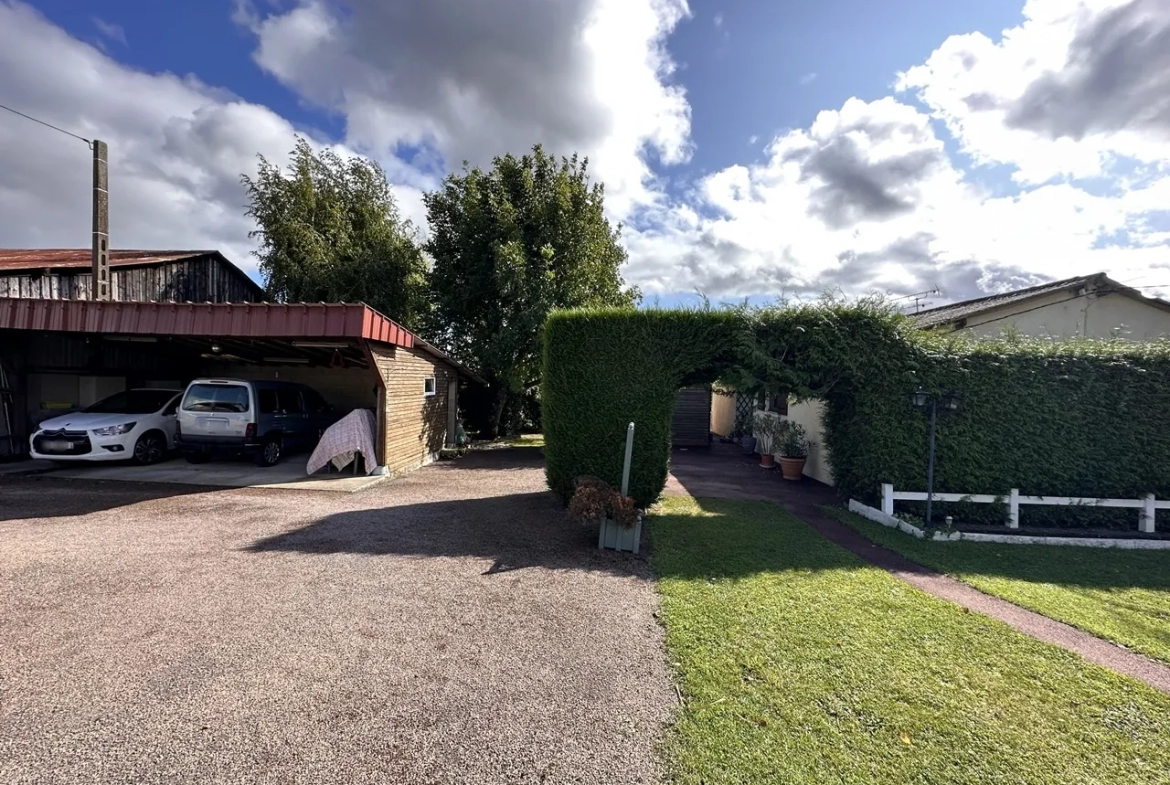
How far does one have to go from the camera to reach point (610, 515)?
5.66 metres

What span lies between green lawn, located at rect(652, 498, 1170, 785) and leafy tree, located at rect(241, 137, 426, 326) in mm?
14819

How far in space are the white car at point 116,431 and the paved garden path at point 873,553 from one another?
34.4ft

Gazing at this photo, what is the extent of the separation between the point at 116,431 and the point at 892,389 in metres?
13.8

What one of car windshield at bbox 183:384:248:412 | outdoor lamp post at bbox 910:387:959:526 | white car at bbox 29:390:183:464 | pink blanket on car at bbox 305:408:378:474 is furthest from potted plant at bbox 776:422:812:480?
white car at bbox 29:390:183:464

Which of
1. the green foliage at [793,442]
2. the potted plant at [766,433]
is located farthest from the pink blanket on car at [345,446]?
the potted plant at [766,433]

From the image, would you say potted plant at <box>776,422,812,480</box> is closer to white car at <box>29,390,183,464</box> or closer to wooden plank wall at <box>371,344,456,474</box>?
wooden plank wall at <box>371,344,456,474</box>

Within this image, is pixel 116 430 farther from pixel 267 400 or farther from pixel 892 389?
pixel 892 389

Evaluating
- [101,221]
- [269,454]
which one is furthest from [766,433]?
[101,221]

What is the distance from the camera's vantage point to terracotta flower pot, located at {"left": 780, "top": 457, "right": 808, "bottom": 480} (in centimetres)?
1120

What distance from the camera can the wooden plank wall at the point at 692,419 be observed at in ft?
54.7

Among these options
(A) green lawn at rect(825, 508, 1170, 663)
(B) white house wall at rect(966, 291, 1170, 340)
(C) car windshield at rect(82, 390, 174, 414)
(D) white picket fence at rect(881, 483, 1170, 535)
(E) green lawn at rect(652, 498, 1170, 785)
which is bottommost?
(A) green lawn at rect(825, 508, 1170, 663)

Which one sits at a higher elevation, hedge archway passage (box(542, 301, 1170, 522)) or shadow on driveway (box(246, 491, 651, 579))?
hedge archway passage (box(542, 301, 1170, 522))

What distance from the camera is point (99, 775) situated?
85.9 inches

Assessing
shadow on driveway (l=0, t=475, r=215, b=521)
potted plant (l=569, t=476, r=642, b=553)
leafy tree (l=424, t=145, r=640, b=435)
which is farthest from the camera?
leafy tree (l=424, t=145, r=640, b=435)
